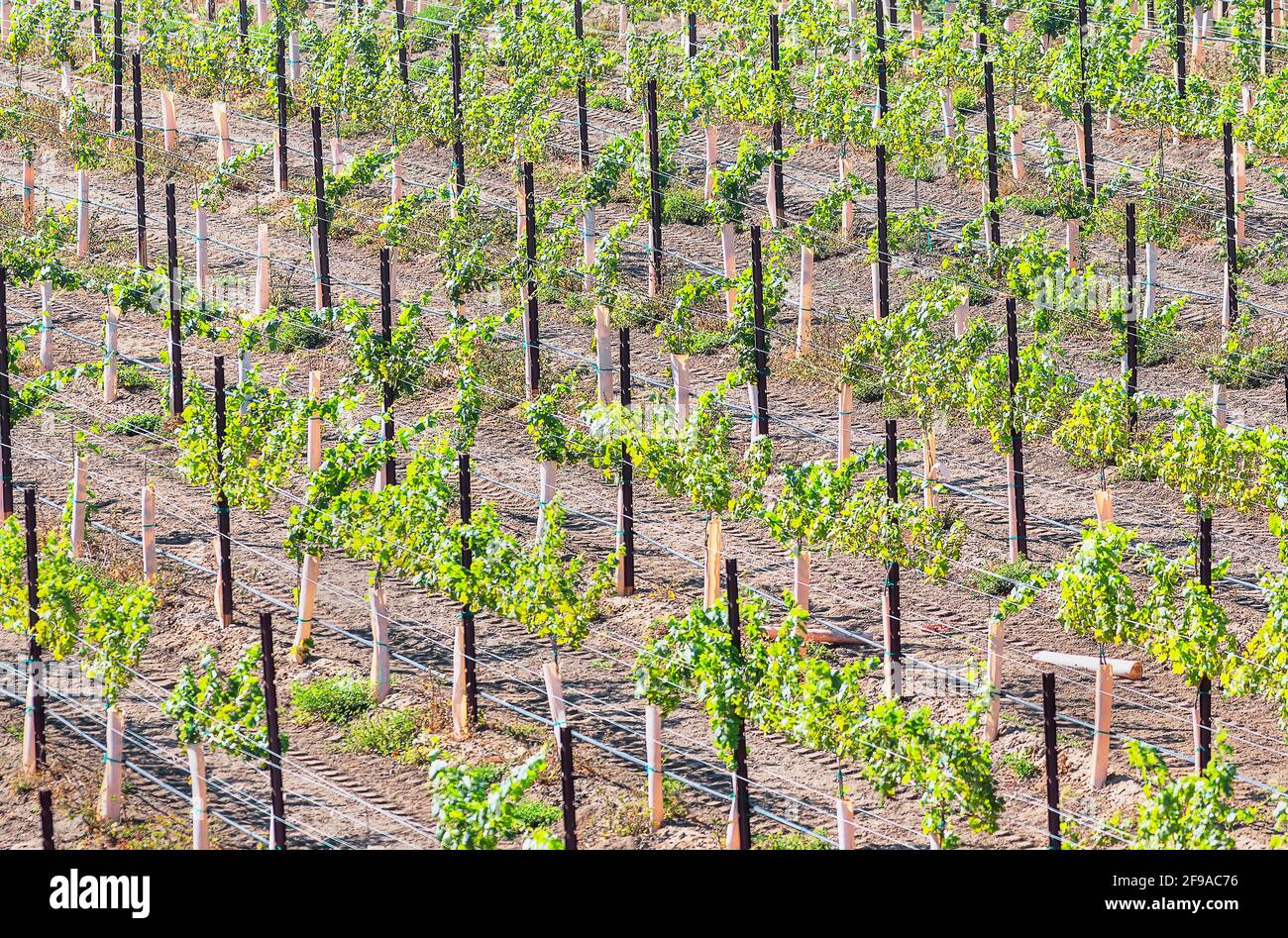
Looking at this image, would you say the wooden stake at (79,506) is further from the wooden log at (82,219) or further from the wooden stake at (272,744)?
the wooden log at (82,219)

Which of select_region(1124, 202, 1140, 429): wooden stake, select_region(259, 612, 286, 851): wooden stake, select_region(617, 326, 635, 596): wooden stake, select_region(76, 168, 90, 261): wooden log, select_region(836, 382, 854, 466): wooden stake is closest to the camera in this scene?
select_region(259, 612, 286, 851): wooden stake

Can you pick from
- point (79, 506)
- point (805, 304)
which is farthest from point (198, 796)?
point (805, 304)

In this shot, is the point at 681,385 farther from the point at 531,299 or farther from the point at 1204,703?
the point at 1204,703

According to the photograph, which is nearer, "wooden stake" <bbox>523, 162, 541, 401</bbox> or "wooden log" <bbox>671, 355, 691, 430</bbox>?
"wooden log" <bbox>671, 355, 691, 430</bbox>

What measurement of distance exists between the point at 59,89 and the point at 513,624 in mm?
18866

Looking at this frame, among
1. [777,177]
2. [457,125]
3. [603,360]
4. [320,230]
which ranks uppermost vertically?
[457,125]

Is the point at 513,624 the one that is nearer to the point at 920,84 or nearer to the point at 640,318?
the point at 640,318

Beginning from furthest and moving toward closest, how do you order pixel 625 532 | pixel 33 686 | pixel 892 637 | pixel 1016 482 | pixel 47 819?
pixel 1016 482 → pixel 625 532 → pixel 892 637 → pixel 33 686 → pixel 47 819

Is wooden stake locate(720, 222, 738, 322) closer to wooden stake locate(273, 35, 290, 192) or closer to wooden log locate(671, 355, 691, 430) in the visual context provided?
wooden log locate(671, 355, 691, 430)

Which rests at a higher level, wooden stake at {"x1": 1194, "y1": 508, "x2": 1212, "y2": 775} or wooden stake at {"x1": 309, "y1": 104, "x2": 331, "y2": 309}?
wooden stake at {"x1": 309, "y1": 104, "x2": 331, "y2": 309}

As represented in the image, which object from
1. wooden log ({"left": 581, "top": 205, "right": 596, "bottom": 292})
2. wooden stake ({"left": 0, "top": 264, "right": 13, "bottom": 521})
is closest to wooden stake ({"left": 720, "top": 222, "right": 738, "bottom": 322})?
wooden log ({"left": 581, "top": 205, "right": 596, "bottom": 292})

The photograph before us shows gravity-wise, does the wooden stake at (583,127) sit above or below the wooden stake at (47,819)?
above

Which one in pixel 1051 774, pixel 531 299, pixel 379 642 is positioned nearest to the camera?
pixel 1051 774

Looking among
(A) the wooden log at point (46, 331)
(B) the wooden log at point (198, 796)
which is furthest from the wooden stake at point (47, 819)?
(A) the wooden log at point (46, 331)
